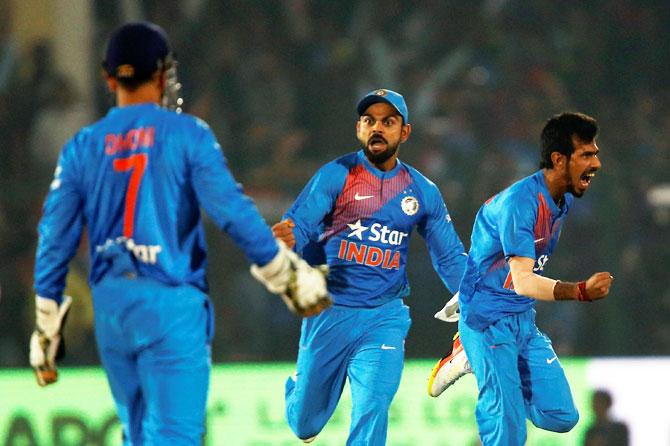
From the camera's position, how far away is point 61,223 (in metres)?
5.09

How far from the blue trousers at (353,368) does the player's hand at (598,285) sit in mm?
1496

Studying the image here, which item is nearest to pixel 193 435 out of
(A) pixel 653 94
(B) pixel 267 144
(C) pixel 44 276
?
(C) pixel 44 276

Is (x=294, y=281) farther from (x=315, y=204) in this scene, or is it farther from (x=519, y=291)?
(x=315, y=204)

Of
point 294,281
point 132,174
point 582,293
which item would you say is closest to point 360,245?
point 582,293

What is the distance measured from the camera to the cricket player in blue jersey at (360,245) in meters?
7.19

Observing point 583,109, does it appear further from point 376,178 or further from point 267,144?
point 376,178

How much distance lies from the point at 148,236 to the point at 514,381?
2496 millimetres

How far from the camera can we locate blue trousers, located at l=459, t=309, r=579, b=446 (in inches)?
263

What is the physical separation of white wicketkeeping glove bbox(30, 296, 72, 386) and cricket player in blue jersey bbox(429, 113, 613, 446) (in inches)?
89.7

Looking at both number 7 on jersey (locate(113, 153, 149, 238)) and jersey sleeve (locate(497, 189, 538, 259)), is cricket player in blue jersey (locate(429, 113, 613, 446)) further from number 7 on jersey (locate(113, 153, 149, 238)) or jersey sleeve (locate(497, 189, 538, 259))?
number 7 on jersey (locate(113, 153, 149, 238))

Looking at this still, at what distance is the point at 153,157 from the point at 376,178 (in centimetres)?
243

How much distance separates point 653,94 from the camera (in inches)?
528

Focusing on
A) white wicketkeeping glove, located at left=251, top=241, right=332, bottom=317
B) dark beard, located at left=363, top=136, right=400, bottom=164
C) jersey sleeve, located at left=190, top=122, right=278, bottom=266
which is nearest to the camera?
jersey sleeve, located at left=190, top=122, right=278, bottom=266

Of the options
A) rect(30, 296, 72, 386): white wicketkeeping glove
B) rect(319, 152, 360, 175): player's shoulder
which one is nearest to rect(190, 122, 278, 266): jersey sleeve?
rect(30, 296, 72, 386): white wicketkeeping glove
